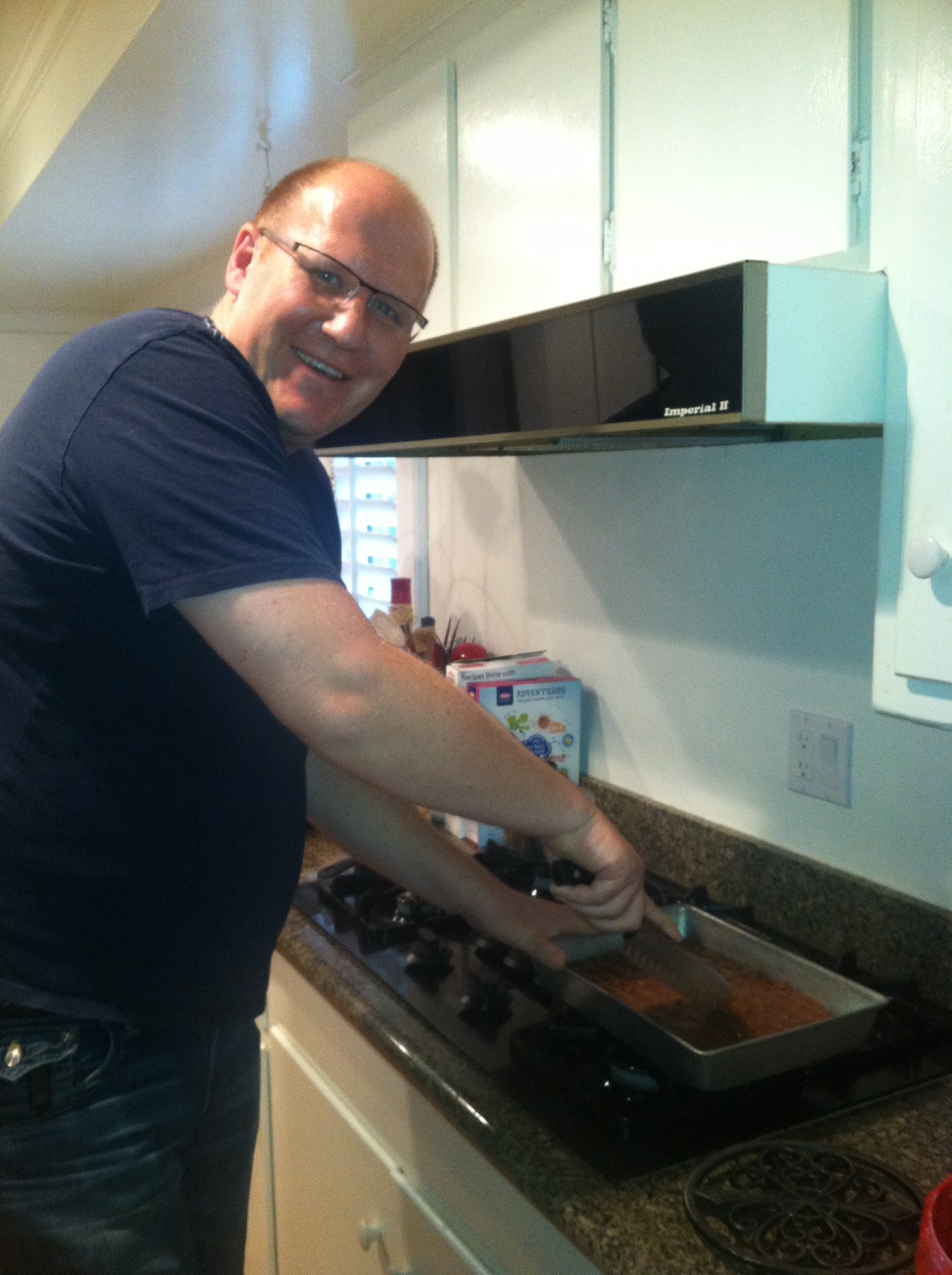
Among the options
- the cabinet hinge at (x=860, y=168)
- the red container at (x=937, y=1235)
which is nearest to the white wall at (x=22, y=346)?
the cabinet hinge at (x=860, y=168)

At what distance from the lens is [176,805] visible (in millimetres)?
959

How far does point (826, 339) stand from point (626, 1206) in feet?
2.50

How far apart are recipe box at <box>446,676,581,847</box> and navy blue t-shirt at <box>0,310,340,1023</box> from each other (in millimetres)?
723

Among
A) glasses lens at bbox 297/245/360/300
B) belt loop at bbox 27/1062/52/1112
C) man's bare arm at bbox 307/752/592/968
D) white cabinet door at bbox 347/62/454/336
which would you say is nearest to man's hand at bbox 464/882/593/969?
man's bare arm at bbox 307/752/592/968

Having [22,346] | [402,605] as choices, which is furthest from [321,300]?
[22,346]

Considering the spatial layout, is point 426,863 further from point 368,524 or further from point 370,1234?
point 368,524

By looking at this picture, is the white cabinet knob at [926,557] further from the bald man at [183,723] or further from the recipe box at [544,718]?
Result: the recipe box at [544,718]

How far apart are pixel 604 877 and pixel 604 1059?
189 millimetres

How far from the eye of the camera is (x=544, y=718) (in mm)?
1731

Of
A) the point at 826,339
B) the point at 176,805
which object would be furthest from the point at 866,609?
the point at 176,805

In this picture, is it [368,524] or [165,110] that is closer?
[165,110]

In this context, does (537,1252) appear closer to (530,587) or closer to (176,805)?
(176,805)

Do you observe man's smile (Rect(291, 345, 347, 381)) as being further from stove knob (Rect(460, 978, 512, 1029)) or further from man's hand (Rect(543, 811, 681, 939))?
stove knob (Rect(460, 978, 512, 1029))

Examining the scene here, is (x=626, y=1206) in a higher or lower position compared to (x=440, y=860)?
lower
